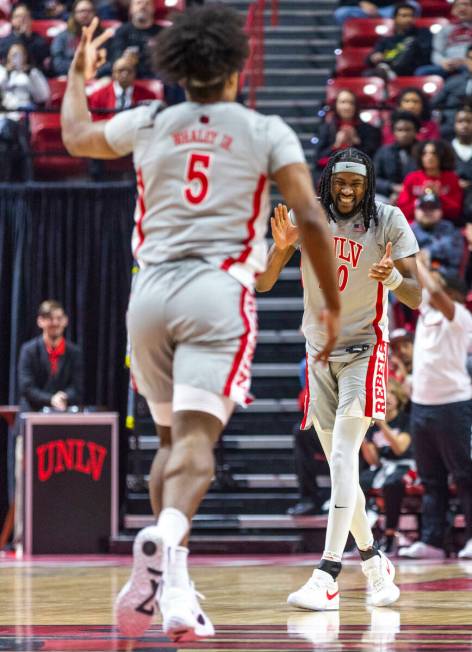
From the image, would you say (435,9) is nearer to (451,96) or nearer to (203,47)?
(451,96)

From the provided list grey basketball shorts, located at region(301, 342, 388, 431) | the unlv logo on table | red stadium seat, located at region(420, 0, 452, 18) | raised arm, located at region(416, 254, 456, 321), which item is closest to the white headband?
grey basketball shorts, located at region(301, 342, 388, 431)

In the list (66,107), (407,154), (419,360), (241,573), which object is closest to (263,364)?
(407,154)

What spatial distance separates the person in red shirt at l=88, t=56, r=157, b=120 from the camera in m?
13.7

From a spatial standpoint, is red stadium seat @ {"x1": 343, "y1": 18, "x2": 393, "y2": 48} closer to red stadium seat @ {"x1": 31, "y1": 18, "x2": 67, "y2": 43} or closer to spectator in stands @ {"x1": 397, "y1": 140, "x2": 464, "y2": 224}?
red stadium seat @ {"x1": 31, "y1": 18, "x2": 67, "y2": 43}

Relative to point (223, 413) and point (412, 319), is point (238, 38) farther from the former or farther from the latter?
point (412, 319)

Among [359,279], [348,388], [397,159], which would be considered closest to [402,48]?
[397,159]

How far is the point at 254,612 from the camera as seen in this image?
580cm

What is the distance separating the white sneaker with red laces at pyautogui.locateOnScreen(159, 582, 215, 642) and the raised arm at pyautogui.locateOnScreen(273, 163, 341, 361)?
914 mm

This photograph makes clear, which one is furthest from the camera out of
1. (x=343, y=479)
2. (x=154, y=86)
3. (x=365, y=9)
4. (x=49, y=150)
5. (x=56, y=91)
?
(x=365, y=9)

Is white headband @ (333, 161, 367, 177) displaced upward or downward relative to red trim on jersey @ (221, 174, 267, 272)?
upward

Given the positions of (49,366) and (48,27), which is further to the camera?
(48,27)

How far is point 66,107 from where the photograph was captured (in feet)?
14.6

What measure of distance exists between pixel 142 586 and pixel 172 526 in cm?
23

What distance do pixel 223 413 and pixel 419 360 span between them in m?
5.82
